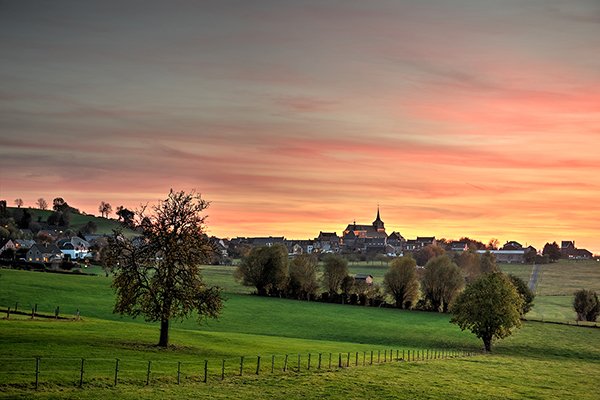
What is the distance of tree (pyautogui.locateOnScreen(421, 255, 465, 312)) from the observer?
140m

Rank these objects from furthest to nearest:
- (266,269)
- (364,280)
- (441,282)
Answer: (364,280)
(266,269)
(441,282)

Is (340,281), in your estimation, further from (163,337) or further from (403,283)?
(163,337)

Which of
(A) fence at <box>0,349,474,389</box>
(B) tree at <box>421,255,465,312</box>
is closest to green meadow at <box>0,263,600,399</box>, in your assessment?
(A) fence at <box>0,349,474,389</box>

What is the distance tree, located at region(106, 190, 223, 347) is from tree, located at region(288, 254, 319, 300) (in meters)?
87.1

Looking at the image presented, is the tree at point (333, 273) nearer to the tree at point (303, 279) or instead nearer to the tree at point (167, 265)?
the tree at point (303, 279)

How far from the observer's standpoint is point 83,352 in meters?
51.0

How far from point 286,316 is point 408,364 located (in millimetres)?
49417

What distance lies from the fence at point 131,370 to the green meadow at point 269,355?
0.11 metres

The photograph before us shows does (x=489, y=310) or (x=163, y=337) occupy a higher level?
(x=489, y=310)

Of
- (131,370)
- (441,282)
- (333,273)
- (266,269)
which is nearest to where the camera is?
(131,370)

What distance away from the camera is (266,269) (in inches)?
5871

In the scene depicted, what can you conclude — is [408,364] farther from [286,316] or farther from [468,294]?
[286,316]

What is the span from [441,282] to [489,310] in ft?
156

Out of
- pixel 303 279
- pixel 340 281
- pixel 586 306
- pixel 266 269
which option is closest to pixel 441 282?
pixel 340 281
